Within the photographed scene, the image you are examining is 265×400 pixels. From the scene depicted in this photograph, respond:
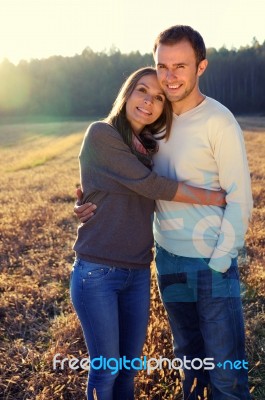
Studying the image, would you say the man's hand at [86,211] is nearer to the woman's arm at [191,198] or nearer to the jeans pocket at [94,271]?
the woman's arm at [191,198]

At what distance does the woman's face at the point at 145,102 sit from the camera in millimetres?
2754

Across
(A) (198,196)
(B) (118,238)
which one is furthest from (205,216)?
(B) (118,238)

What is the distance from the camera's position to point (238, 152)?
8.38ft

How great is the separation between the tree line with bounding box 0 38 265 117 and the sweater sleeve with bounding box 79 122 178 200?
2515 inches

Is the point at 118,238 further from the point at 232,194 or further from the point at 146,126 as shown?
the point at 146,126

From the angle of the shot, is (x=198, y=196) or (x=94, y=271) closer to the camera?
(x=94, y=271)

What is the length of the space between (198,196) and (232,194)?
203mm

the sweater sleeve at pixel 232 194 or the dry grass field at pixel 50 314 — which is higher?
the sweater sleeve at pixel 232 194

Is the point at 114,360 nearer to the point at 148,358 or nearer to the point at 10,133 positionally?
the point at 148,358

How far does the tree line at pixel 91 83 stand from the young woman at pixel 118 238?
63.7 meters

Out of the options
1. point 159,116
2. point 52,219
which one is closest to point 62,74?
point 52,219

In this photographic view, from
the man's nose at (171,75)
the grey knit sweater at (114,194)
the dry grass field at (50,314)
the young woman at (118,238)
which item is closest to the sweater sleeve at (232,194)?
the young woman at (118,238)

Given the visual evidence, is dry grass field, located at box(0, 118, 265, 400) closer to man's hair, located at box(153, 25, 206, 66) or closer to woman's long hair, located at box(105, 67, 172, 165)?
woman's long hair, located at box(105, 67, 172, 165)

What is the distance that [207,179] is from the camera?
2.76 meters
